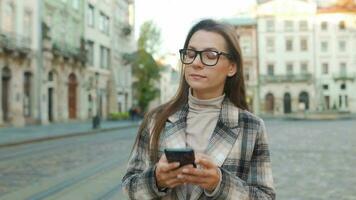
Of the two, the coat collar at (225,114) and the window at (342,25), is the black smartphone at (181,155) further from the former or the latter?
the window at (342,25)

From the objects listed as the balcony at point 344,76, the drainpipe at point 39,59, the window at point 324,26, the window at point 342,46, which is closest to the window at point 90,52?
the drainpipe at point 39,59

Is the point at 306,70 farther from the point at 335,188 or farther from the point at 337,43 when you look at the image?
the point at 335,188

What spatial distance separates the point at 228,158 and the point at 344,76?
2830 inches

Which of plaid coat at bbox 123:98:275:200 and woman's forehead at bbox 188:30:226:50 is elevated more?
woman's forehead at bbox 188:30:226:50

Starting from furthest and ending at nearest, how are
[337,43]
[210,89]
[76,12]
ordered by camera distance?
[337,43], [76,12], [210,89]

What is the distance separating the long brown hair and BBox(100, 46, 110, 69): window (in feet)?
164

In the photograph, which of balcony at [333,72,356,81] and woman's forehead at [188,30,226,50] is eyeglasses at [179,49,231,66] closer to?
woman's forehead at [188,30,226,50]

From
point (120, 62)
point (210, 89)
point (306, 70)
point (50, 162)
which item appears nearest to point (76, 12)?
point (120, 62)

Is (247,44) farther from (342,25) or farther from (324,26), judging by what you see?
(342,25)

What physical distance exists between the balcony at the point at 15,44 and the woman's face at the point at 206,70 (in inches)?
1213

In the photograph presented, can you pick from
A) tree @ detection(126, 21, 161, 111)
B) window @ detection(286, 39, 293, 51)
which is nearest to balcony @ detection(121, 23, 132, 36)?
tree @ detection(126, 21, 161, 111)

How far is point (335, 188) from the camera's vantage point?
8.52 meters

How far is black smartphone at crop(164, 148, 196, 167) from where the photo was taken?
1771 millimetres

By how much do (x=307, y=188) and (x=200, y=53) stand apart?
269 inches
